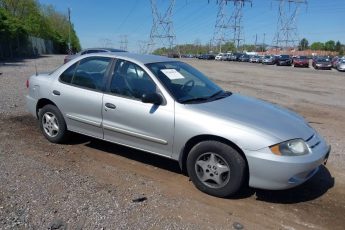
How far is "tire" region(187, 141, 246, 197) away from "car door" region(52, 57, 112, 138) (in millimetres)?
1595

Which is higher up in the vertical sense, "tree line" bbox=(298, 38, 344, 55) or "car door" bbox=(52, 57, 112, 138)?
"car door" bbox=(52, 57, 112, 138)

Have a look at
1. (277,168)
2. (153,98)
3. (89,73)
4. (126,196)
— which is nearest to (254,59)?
(89,73)

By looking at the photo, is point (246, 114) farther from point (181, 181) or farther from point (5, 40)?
point (5, 40)

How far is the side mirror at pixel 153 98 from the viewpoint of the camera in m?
4.66

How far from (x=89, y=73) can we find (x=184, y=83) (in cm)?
148

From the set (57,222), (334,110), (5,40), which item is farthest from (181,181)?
(5,40)

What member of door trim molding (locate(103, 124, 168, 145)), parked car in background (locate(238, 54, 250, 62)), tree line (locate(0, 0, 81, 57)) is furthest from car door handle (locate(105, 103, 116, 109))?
parked car in background (locate(238, 54, 250, 62))

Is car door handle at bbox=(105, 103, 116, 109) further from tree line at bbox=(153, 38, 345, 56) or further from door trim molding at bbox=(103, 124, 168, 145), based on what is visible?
tree line at bbox=(153, 38, 345, 56)

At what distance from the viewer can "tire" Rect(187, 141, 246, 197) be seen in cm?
419

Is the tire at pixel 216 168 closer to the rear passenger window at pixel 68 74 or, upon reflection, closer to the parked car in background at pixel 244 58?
the rear passenger window at pixel 68 74

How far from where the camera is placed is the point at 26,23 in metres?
58.6

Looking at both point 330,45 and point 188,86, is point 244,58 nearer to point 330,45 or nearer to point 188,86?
point 188,86

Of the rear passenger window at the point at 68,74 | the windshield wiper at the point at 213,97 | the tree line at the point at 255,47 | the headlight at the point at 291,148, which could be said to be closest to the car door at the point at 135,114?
the windshield wiper at the point at 213,97

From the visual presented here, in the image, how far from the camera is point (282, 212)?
4152mm
